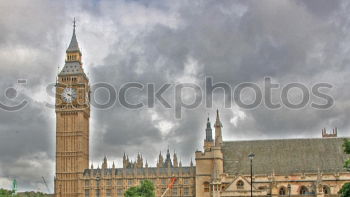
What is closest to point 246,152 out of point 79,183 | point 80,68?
point 79,183

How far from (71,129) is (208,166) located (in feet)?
198

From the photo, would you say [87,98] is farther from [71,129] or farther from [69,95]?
[71,129]

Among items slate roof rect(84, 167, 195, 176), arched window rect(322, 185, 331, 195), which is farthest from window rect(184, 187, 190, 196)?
arched window rect(322, 185, 331, 195)

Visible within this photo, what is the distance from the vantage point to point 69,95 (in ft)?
593

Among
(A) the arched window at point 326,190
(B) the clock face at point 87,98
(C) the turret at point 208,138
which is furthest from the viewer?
(B) the clock face at point 87,98

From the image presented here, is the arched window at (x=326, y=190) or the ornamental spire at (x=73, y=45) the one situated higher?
the ornamental spire at (x=73, y=45)

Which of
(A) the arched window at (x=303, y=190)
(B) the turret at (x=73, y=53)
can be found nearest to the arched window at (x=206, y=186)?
(A) the arched window at (x=303, y=190)

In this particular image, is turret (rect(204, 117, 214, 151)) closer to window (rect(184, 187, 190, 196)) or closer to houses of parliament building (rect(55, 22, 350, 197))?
houses of parliament building (rect(55, 22, 350, 197))

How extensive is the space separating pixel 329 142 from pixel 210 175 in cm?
2721

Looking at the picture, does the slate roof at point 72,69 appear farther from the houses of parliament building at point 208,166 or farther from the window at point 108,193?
the window at point 108,193

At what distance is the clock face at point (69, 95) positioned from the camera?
180 metres

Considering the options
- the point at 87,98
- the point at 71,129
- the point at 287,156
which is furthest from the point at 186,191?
the point at 87,98

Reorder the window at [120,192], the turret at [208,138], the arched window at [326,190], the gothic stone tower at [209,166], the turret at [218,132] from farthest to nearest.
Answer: the window at [120,192], the turret at [208,138], the turret at [218,132], the gothic stone tower at [209,166], the arched window at [326,190]

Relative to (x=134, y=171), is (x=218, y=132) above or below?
above
